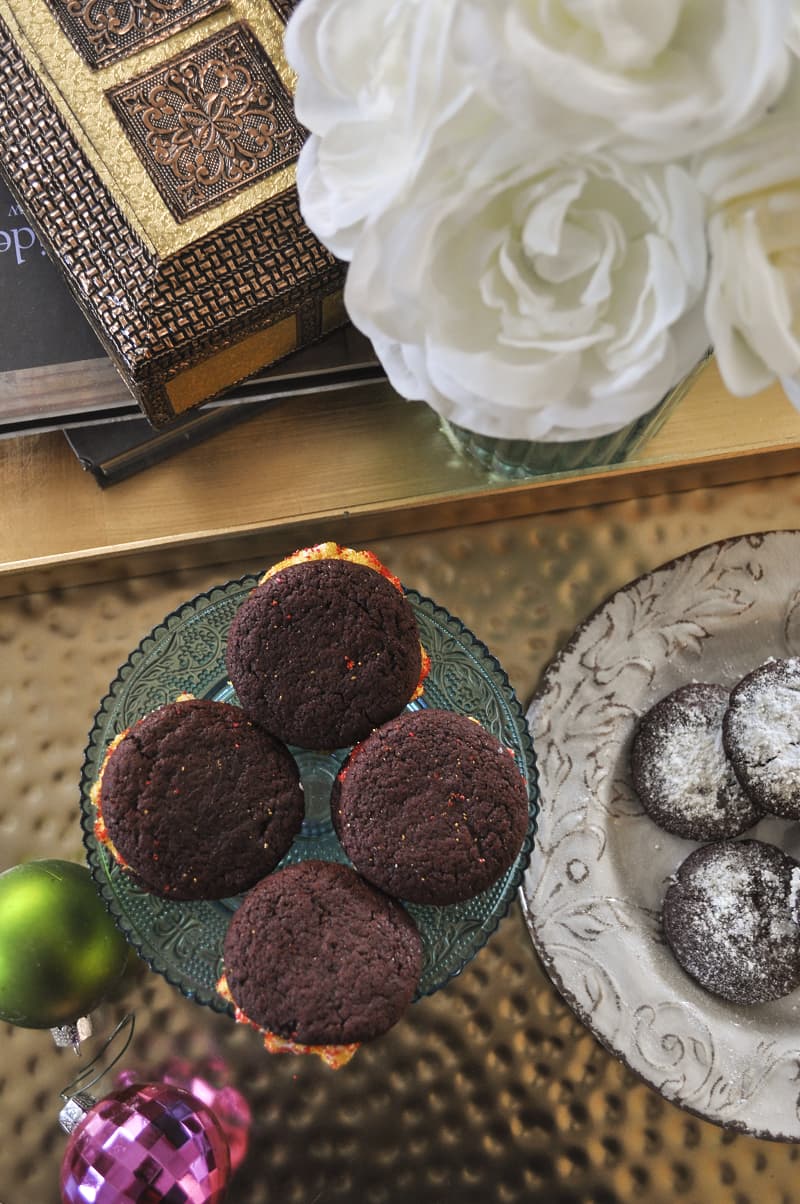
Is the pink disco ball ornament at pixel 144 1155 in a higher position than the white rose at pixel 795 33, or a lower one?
lower

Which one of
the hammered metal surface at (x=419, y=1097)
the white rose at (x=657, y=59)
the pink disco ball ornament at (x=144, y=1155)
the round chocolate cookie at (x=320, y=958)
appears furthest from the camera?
the hammered metal surface at (x=419, y=1097)

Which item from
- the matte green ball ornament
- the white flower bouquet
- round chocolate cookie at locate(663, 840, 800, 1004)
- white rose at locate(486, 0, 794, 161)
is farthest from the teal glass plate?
white rose at locate(486, 0, 794, 161)

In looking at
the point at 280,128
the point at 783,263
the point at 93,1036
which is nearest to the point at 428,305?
the point at 783,263

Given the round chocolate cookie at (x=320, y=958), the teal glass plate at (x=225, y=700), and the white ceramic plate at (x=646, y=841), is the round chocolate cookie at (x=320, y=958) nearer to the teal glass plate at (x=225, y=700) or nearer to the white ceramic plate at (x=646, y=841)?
the teal glass plate at (x=225, y=700)

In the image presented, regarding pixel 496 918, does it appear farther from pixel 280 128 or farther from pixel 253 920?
pixel 280 128

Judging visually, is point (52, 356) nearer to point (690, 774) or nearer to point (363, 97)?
point (363, 97)

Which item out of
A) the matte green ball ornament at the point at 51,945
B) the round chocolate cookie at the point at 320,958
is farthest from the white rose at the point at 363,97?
the matte green ball ornament at the point at 51,945

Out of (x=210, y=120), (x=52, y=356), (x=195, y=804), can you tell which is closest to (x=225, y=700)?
(x=195, y=804)
